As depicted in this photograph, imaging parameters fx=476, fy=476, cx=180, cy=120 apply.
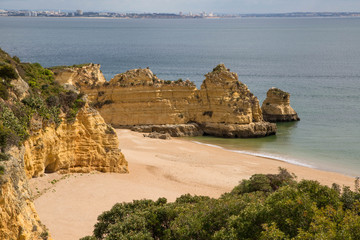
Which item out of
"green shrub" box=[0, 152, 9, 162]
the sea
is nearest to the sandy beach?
the sea

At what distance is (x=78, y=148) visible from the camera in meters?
26.3

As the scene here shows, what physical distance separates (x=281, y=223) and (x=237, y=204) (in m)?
2.64

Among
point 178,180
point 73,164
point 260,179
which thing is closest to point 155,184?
point 178,180

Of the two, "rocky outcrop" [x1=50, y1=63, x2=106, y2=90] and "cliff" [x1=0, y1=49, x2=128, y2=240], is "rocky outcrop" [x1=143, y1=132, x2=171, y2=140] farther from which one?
"cliff" [x1=0, y1=49, x2=128, y2=240]

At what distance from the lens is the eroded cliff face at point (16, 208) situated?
14.2 m

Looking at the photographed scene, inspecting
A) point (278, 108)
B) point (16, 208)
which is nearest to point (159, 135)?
point (278, 108)

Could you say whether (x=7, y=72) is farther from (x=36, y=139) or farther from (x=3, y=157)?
Answer: (x=3, y=157)

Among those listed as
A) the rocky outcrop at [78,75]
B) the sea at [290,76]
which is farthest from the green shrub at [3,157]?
the rocky outcrop at [78,75]

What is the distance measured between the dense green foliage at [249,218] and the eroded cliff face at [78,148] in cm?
633

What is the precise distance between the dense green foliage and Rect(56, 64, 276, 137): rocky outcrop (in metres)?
24.5

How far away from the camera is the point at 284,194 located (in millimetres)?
15227

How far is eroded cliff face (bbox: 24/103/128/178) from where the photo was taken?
2308 cm

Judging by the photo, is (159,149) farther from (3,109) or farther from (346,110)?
(346,110)

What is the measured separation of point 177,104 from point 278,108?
39.9 ft
